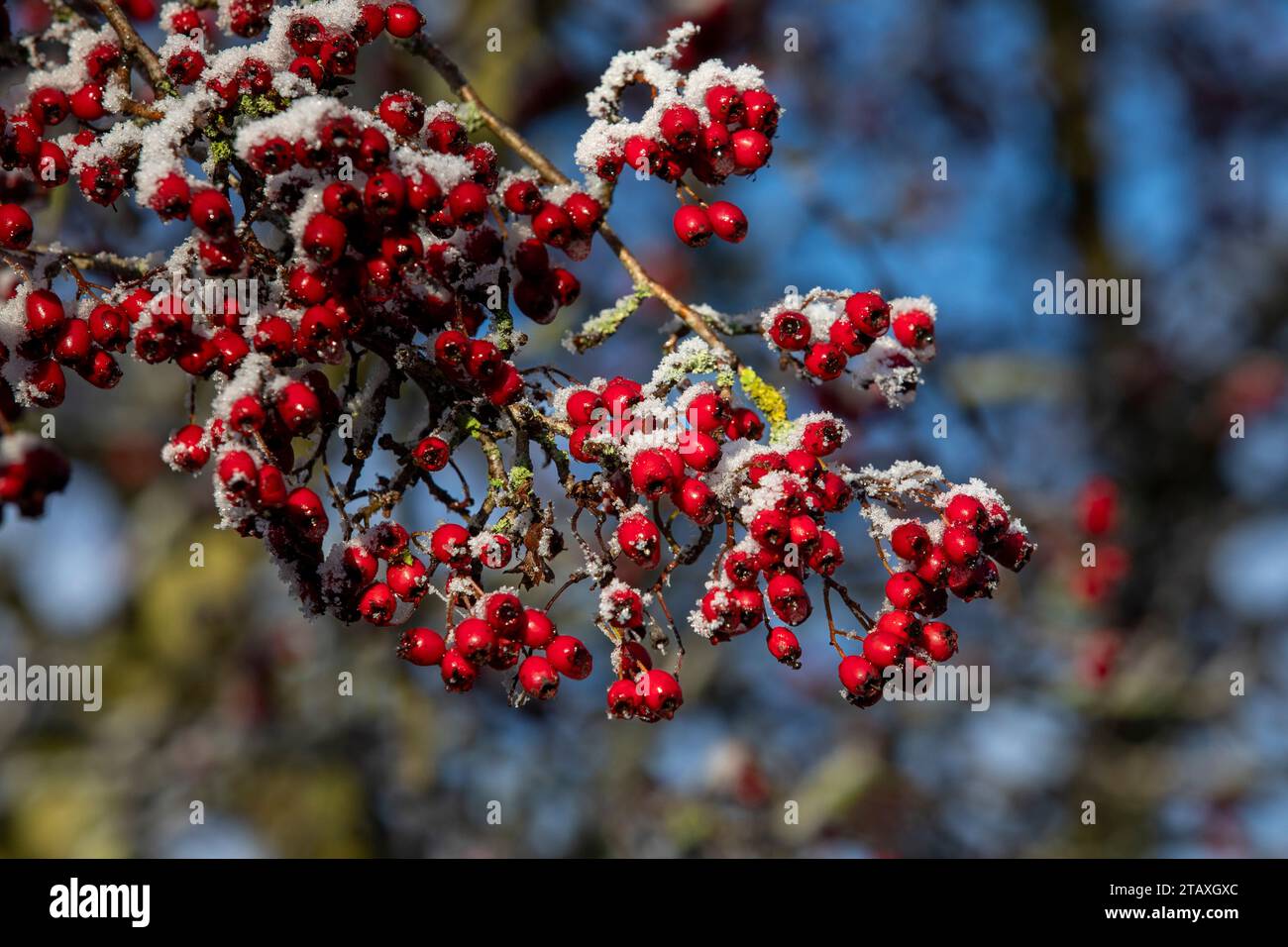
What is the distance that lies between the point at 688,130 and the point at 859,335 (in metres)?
0.45

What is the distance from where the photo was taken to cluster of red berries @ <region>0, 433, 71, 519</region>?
1418mm

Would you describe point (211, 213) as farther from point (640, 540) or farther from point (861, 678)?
point (861, 678)

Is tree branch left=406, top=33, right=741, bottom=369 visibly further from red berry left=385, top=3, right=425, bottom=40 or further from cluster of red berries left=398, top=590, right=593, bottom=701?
cluster of red berries left=398, top=590, right=593, bottom=701

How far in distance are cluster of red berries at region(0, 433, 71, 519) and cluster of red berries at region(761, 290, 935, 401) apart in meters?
1.14

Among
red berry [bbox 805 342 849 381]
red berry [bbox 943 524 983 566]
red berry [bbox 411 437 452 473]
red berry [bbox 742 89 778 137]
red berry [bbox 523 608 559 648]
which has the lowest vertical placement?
red berry [bbox 523 608 559 648]

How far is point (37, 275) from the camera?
1.82m

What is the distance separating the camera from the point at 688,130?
1871 millimetres

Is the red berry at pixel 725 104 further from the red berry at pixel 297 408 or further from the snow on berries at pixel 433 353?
the red berry at pixel 297 408

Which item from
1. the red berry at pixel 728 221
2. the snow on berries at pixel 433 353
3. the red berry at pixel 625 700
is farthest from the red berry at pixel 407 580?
the red berry at pixel 728 221

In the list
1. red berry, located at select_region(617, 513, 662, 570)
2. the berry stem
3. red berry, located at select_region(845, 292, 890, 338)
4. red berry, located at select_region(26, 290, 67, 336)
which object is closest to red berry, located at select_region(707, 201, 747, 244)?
red berry, located at select_region(845, 292, 890, 338)

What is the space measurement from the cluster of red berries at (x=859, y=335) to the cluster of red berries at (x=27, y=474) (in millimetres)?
1144
